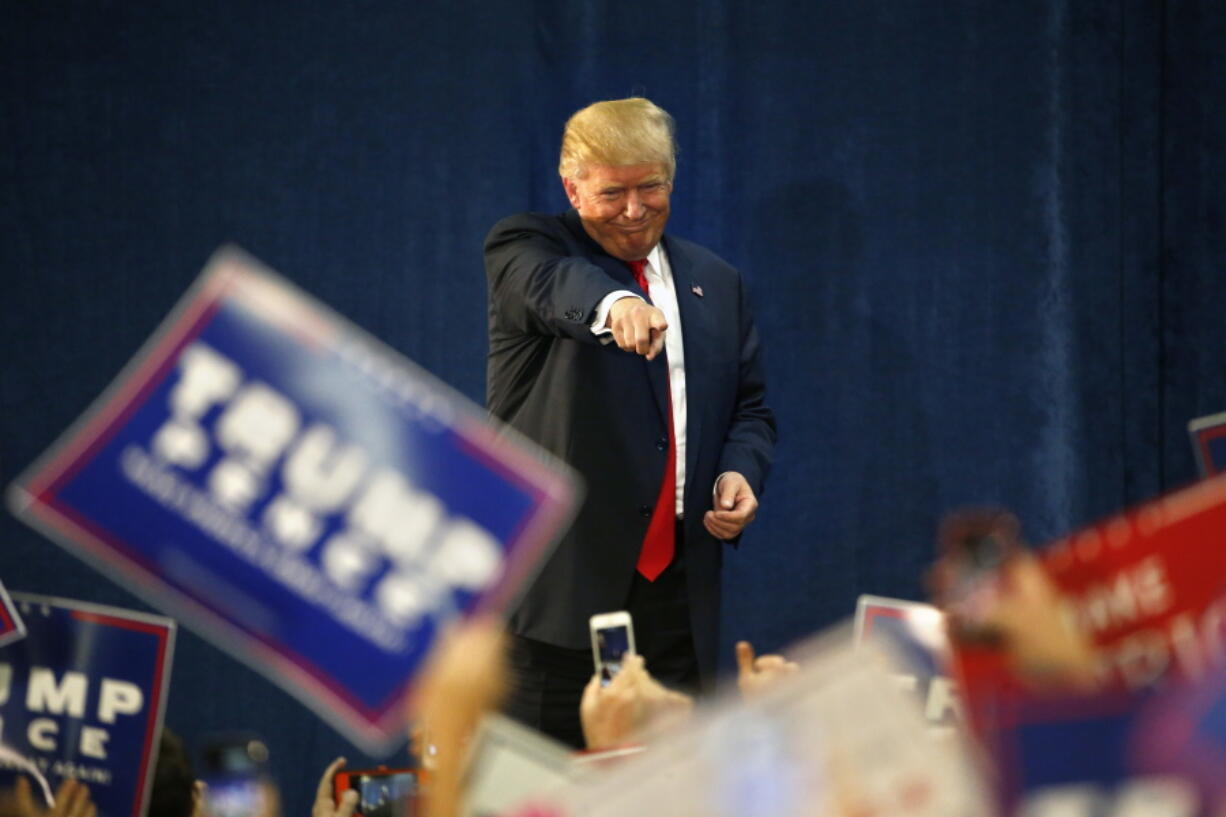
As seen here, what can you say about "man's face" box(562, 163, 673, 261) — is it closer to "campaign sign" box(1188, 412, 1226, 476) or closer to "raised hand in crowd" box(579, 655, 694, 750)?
"campaign sign" box(1188, 412, 1226, 476)

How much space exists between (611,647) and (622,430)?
0.58m

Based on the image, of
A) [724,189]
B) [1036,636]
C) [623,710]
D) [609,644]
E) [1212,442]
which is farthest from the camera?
[724,189]

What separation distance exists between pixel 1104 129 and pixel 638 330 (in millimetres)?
1848

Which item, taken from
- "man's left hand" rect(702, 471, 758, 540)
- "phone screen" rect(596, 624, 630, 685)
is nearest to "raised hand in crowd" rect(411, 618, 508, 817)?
"phone screen" rect(596, 624, 630, 685)

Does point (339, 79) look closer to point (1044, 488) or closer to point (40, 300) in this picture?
point (40, 300)

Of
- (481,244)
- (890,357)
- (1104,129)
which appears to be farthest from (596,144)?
(1104,129)

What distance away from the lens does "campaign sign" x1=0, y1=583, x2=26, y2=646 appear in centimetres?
131

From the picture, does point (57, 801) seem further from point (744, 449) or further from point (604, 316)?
point (744, 449)

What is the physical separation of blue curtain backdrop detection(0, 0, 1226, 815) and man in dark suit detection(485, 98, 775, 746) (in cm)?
94

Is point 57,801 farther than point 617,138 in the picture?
No

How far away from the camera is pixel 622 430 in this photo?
2.28m

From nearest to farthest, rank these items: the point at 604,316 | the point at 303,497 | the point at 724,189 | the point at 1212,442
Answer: the point at 303,497
the point at 1212,442
the point at 604,316
the point at 724,189

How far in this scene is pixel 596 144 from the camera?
2301mm

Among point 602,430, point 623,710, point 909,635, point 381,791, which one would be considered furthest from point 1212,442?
point 602,430
